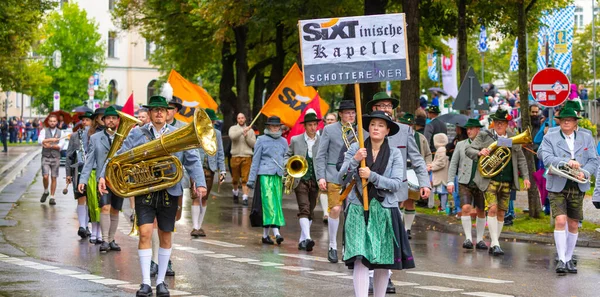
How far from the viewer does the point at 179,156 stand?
36.6 feet

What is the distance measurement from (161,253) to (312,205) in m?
5.41

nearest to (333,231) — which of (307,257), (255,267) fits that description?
(307,257)

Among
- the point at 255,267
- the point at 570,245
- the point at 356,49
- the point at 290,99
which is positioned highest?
the point at 290,99

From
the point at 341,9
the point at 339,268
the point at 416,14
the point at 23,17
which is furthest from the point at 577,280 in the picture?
the point at 23,17

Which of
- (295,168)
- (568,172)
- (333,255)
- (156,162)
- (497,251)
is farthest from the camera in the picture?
(295,168)

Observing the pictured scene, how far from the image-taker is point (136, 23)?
4591 centimetres

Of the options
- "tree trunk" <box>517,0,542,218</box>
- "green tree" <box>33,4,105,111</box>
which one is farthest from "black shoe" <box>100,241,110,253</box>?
"green tree" <box>33,4,105,111</box>

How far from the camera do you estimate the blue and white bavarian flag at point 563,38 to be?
28.5 m

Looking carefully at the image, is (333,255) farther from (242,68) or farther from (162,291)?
(242,68)

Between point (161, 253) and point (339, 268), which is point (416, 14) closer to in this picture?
point (339, 268)

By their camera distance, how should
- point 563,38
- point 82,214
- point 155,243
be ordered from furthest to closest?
1. point 563,38
2. point 82,214
3. point 155,243

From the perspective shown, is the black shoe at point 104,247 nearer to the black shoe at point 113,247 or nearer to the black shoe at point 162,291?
the black shoe at point 113,247

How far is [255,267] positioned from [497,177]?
12.8ft

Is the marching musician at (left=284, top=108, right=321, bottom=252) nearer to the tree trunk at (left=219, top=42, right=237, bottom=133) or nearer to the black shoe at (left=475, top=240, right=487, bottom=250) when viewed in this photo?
the black shoe at (left=475, top=240, right=487, bottom=250)
